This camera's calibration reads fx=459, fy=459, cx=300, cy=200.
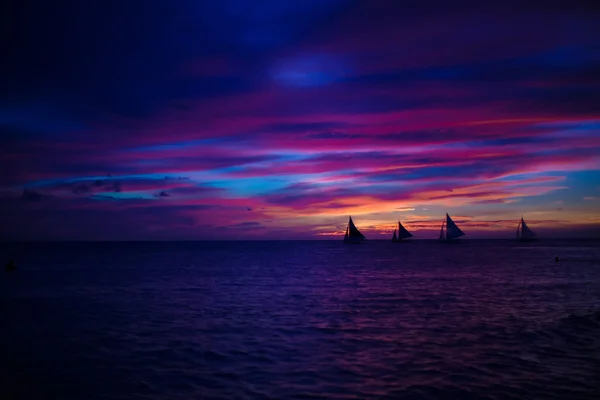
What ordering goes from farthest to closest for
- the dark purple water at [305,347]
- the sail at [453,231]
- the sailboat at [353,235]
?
the sailboat at [353,235] → the sail at [453,231] → the dark purple water at [305,347]

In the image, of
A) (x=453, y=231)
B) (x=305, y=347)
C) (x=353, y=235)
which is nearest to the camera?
(x=305, y=347)

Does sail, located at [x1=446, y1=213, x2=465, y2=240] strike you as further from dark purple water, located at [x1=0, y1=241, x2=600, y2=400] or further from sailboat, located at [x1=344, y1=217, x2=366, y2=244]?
dark purple water, located at [x1=0, y1=241, x2=600, y2=400]

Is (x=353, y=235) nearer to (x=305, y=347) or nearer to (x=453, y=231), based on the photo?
(x=453, y=231)

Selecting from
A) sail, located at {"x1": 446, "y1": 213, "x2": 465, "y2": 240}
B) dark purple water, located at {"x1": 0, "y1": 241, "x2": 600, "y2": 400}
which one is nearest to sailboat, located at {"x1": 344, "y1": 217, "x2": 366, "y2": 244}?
sail, located at {"x1": 446, "y1": 213, "x2": 465, "y2": 240}

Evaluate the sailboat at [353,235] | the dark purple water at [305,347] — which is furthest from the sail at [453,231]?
the dark purple water at [305,347]

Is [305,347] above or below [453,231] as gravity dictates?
below

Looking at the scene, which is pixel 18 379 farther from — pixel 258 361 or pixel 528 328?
pixel 528 328

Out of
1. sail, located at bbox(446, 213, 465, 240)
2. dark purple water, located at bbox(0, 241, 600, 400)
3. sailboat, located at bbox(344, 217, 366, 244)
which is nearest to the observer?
dark purple water, located at bbox(0, 241, 600, 400)

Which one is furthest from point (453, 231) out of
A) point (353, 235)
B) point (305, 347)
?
point (305, 347)

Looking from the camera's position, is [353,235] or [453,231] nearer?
[453,231]

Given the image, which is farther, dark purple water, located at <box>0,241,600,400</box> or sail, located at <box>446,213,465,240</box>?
sail, located at <box>446,213,465,240</box>

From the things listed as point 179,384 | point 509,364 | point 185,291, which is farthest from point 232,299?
point 509,364

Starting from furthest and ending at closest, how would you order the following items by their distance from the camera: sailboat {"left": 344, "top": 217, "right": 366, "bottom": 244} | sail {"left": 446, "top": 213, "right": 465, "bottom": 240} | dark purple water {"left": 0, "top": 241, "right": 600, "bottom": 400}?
sailboat {"left": 344, "top": 217, "right": 366, "bottom": 244} < sail {"left": 446, "top": 213, "right": 465, "bottom": 240} < dark purple water {"left": 0, "top": 241, "right": 600, "bottom": 400}

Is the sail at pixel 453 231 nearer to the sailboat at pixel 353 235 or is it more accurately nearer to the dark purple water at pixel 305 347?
the sailboat at pixel 353 235
